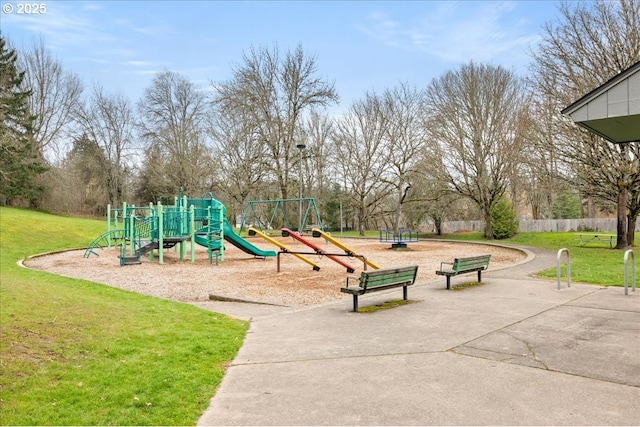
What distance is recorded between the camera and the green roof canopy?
472 cm

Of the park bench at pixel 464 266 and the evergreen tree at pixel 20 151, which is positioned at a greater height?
the evergreen tree at pixel 20 151

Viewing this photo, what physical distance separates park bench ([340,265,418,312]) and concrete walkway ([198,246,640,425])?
16.5 inches

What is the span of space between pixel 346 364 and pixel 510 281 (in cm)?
819

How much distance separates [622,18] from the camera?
69.5 ft

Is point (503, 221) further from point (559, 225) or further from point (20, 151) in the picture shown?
point (20, 151)

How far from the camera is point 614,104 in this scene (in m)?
4.85

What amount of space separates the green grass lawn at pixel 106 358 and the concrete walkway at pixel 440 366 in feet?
1.21

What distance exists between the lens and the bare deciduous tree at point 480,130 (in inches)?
1251

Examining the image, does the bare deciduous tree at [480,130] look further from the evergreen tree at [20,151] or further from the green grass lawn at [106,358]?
the evergreen tree at [20,151]

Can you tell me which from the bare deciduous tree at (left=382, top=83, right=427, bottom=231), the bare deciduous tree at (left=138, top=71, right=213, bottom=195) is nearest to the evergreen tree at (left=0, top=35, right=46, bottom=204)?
the bare deciduous tree at (left=138, top=71, right=213, bottom=195)

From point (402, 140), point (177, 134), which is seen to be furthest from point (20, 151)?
point (402, 140)

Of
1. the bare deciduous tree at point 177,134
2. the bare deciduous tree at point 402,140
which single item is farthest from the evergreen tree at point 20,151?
the bare deciduous tree at point 402,140

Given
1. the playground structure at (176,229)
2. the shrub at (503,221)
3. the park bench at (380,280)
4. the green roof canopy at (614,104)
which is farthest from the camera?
the shrub at (503,221)

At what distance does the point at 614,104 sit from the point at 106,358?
6089mm
